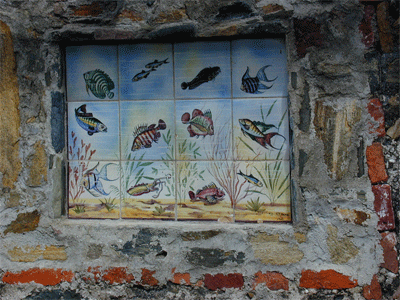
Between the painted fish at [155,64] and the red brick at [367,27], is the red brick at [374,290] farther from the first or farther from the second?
the painted fish at [155,64]

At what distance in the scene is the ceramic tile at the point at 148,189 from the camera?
179 cm

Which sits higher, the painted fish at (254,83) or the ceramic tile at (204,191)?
the painted fish at (254,83)

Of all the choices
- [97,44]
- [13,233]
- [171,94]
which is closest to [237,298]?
[171,94]

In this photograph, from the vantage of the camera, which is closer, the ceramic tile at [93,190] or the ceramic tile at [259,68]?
the ceramic tile at [259,68]

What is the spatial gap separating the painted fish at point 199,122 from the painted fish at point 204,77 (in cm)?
15

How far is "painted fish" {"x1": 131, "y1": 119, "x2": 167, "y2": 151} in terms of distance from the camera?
179cm

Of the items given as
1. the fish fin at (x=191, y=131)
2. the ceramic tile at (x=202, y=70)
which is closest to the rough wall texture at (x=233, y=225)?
the ceramic tile at (x=202, y=70)

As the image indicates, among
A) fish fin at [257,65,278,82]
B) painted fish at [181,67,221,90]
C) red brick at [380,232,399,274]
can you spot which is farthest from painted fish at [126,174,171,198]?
red brick at [380,232,399,274]

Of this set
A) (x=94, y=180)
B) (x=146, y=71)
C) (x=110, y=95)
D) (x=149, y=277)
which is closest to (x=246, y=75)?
(x=146, y=71)

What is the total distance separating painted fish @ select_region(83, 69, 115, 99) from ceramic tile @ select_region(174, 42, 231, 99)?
41cm

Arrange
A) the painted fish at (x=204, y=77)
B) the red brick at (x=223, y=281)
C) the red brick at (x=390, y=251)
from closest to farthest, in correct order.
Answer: the red brick at (x=390, y=251) → the red brick at (x=223, y=281) → the painted fish at (x=204, y=77)

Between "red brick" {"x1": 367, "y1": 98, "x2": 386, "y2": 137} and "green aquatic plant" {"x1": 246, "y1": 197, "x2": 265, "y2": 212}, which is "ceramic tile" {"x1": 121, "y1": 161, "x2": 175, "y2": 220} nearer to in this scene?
"green aquatic plant" {"x1": 246, "y1": 197, "x2": 265, "y2": 212}

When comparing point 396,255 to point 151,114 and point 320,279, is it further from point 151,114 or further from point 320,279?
point 151,114

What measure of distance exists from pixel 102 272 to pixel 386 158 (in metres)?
1.65
